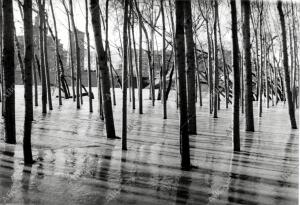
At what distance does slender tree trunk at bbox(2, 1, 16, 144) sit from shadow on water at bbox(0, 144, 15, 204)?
0.52 m

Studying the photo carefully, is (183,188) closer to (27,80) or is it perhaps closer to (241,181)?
(241,181)

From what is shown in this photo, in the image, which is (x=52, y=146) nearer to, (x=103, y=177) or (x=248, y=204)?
(x=103, y=177)

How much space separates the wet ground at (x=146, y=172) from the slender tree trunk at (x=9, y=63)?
389 millimetres

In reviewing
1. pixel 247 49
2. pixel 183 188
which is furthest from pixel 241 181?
pixel 247 49

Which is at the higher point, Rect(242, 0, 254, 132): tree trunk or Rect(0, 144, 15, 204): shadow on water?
Rect(242, 0, 254, 132): tree trunk

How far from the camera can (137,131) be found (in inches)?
410

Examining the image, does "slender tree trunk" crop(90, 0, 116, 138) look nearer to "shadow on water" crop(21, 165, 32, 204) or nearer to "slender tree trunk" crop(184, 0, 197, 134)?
"slender tree trunk" crop(184, 0, 197, 134)

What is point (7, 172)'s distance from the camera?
537cm

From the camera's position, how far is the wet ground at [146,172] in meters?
4.40

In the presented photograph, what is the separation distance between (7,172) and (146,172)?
1.91 m

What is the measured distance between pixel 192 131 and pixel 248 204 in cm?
571

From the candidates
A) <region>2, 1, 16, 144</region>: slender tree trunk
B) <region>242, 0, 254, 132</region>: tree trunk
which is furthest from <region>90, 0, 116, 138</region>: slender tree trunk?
<region>242, 0, 254, 132</region>: tree trunk

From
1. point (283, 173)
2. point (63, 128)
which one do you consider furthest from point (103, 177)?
point (63, 128)

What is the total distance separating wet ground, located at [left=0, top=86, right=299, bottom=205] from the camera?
440 centimetres
